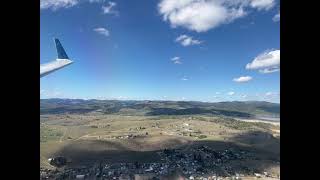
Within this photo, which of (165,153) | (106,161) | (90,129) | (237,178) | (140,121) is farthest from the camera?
(140,121)

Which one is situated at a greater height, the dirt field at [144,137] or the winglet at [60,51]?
the winglet at [60,51]

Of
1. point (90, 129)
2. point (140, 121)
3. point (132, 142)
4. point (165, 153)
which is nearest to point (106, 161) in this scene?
point (165, 153)

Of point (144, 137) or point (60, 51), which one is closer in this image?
point (60, 51)

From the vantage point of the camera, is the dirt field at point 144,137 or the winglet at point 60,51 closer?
the winglet at point 60,51

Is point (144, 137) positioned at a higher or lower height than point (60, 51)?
lower

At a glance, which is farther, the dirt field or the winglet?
the dirt field

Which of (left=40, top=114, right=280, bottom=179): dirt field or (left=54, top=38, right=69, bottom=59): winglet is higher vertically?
(left=54, top=38, right=69, bottom=59): winglet

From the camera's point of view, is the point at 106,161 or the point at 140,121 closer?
the point at 106,161

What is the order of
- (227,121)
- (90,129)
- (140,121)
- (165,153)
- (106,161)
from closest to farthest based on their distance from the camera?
(106,161) → (165,153) → (90,129) → (227,121) → (140,121)
